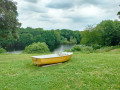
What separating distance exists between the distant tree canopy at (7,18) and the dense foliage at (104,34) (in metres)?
17.9

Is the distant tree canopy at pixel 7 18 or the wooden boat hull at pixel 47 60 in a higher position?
the distant tree canopy at pixel 7 18

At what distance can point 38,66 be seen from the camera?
15.3 ft

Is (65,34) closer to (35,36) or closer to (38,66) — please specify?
(35,36)

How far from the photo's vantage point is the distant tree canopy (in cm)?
634

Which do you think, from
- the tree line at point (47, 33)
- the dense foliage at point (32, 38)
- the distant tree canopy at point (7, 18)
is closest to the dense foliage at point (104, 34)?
the tree line at point (47, 33)

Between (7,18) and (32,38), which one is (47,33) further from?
(7,18)

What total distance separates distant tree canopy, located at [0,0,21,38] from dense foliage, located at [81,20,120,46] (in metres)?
17.9

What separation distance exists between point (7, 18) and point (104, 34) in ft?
62.1

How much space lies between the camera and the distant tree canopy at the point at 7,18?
6.34 meters

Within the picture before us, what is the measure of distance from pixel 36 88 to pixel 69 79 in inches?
40.6

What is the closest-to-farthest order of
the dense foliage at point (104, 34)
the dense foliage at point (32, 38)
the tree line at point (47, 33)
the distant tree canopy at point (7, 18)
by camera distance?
1. the distant tree canopy at point (7, 18)
2. the tree line at point (47, 33)
3. the dense foliage at point (104, 34)
4. the dense foliage at point (32, 38)

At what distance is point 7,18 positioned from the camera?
6344 millimetres

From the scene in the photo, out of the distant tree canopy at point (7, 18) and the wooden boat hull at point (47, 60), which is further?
the distant tree canopy at point (7, 18)

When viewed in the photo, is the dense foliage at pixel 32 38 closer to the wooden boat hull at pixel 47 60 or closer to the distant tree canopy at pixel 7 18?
the distant tree canopy at pixel 7 18
